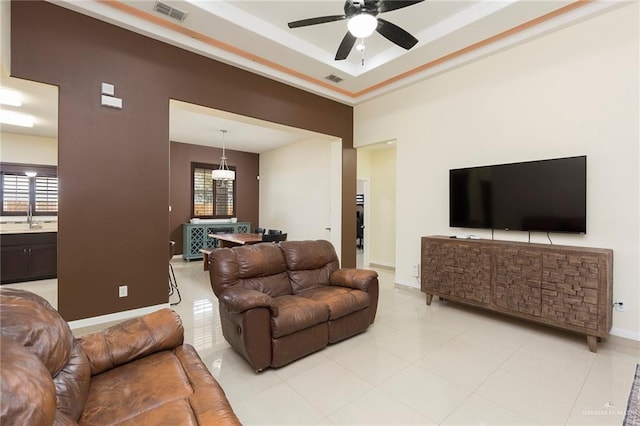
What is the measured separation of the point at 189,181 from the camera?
316 inches

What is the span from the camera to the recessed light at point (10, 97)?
3874 mm

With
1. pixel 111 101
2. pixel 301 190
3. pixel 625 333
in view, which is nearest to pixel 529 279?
pixel 625 333

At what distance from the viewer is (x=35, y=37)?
2867 mm

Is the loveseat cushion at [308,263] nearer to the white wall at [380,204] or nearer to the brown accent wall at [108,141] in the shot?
the brown accent wall at [108,141]

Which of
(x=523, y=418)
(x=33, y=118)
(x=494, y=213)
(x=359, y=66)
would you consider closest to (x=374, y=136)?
(x=359, y=66)

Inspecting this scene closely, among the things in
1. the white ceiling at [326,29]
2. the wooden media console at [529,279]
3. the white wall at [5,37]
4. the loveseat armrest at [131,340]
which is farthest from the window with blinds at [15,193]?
the wooden media console at [529,279]

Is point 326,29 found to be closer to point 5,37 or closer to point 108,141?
point 108,141

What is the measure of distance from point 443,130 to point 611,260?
97.4 inches

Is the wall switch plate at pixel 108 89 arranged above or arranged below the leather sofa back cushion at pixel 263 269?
above

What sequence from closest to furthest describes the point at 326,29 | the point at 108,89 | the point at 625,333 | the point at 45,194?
the point at 625,333 < the point at 108,89 < the point at 326,29 < the point at 45,194

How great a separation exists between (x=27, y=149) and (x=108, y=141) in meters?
4.46

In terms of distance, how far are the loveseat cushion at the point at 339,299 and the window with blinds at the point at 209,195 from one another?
600cm

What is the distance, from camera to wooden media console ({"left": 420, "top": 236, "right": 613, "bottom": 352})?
277cm

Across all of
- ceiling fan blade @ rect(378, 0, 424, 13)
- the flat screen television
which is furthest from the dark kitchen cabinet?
the flat screen television
